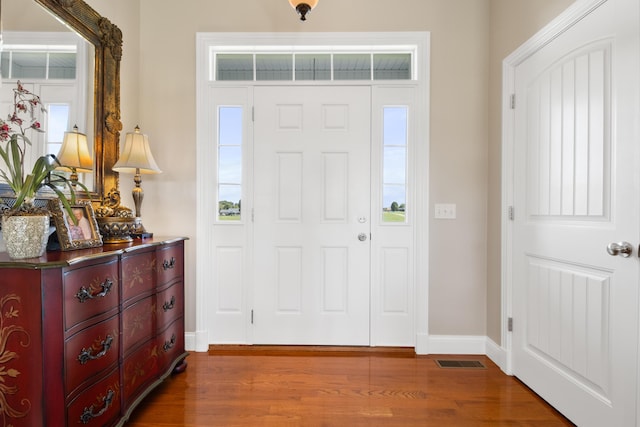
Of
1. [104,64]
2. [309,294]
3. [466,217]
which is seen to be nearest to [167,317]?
[309,294]

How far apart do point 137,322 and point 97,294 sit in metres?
0.40

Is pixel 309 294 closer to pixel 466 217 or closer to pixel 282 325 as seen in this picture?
pixel 282 325

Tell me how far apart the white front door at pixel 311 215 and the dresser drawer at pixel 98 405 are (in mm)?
1195

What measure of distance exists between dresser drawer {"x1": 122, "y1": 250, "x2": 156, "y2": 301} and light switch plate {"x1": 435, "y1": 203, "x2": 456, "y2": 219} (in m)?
2.04

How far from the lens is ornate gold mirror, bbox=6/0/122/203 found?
204cm

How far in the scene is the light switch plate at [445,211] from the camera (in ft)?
8.48

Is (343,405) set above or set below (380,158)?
below

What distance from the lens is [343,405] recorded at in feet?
6.24

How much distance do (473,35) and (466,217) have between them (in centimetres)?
143

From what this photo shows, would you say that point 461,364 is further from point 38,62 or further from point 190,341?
point 38,62

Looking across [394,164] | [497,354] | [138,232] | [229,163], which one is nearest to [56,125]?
[138,232]

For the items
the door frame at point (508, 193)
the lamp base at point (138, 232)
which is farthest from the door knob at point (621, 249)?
the lamp base at point (138, 232)

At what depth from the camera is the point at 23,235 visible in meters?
1.29

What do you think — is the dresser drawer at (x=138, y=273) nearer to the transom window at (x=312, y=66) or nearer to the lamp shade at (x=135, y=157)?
the lamp shade at (x=135, y=157)
